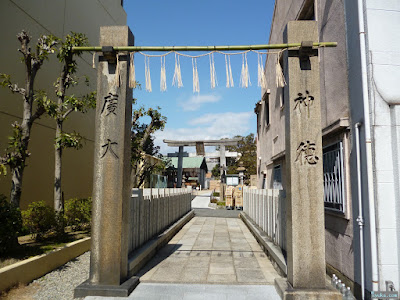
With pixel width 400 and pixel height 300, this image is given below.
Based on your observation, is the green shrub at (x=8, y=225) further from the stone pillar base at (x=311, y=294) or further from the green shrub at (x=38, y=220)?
the stone pillar base at (x=311, y=294)

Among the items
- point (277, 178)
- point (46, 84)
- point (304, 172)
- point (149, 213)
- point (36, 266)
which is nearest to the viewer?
point (304, 172)

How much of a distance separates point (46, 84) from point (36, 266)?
272 inches

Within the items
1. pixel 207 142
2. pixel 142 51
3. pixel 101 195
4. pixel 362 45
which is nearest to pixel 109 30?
pixel 142 51

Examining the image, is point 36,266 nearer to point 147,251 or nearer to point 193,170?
point 147,251

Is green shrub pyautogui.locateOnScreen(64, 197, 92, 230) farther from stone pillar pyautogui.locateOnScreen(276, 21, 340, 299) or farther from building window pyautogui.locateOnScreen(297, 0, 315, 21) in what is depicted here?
building window pyautogui.locateOnScreen(297, 0, 315, 21)

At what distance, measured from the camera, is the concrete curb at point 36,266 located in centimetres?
476

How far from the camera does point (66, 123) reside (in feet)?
38.1

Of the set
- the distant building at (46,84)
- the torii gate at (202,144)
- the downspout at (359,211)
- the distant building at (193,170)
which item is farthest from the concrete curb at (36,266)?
the distant building at (193,170)

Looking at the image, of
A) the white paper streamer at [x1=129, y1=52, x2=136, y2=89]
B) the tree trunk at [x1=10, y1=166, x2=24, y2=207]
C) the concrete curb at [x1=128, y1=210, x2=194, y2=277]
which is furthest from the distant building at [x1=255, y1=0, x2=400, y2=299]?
the tree trunk at [x1=10, y1=166, x2=24, y2=207]

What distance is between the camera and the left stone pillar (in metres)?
4.73

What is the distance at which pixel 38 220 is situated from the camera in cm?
688

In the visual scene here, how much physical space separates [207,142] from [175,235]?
19864mm

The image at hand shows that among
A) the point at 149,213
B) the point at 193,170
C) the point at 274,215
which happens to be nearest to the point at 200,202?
the point at 193,170

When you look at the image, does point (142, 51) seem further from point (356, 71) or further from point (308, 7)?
point (308, 7)
